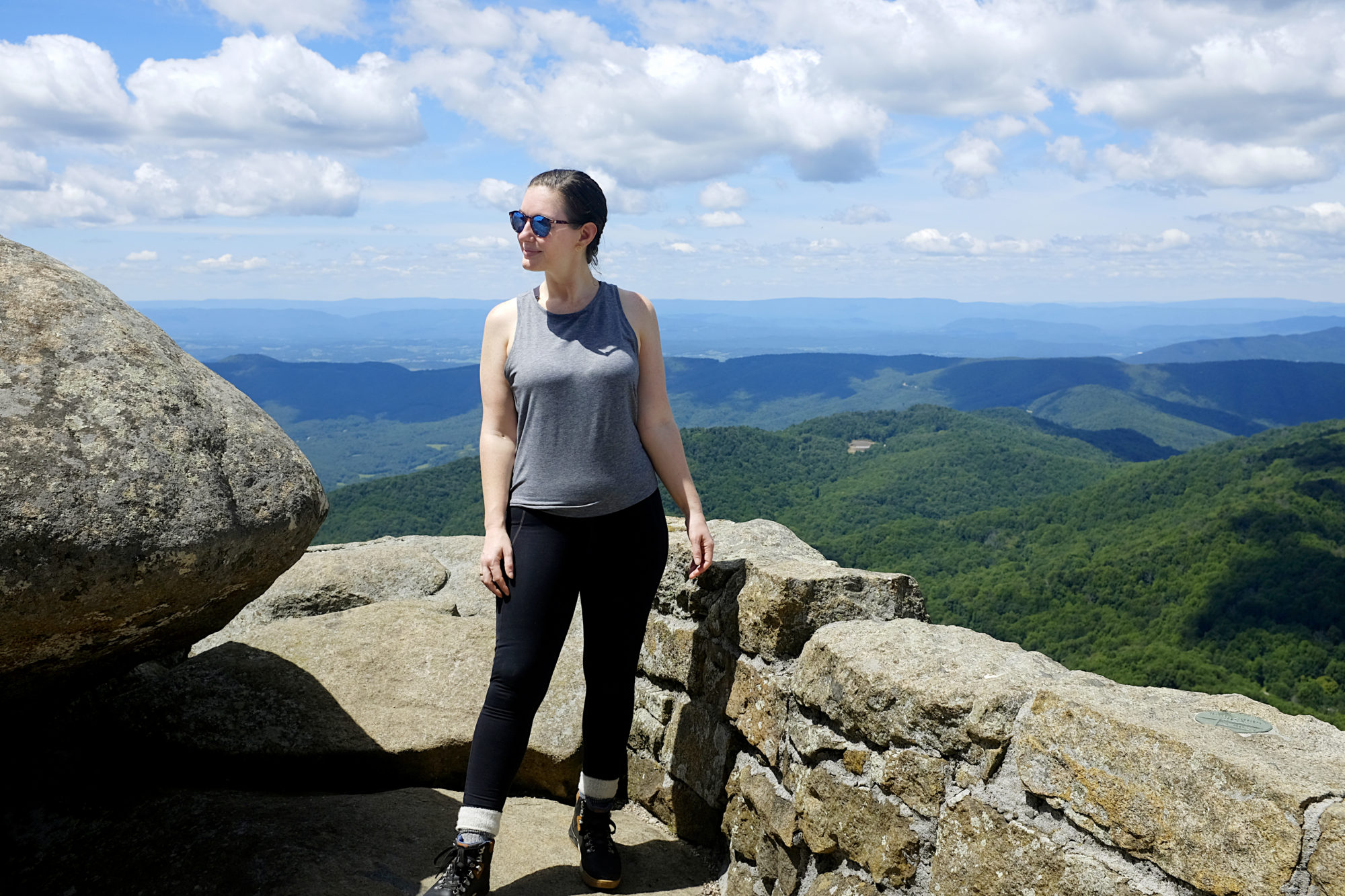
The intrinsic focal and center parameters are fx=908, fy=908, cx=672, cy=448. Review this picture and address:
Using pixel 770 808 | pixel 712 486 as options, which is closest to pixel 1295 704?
pixel 770 808

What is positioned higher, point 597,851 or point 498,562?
point 498,562

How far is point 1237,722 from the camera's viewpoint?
2.54 metres

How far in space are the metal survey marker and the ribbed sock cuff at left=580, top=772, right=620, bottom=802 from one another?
7.55 feet

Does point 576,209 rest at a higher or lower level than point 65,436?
higher

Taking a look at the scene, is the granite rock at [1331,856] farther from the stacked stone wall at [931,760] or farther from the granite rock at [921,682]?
the granite rock at [921,682]

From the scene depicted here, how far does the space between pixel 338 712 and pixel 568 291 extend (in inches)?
99.8

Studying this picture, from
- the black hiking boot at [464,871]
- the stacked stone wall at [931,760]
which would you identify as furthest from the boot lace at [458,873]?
the stacked stone wall at [931,760]

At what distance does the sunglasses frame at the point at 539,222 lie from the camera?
3494 mm

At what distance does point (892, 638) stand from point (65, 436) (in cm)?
303

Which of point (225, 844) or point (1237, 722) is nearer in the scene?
point (1237, 722)

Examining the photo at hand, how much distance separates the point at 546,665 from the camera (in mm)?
3471

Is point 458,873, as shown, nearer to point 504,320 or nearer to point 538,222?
point 504,320

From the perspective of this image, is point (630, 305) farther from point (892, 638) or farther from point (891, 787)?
point (891, 787)

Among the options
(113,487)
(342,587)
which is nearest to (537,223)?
(113,487)
